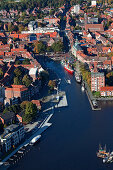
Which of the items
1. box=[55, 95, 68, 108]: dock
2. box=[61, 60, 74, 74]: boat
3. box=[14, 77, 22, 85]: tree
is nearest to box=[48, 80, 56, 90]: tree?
box=[55, 95, 68, 108]: dock

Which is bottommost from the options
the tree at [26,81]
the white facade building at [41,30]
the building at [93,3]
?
the tree at [26,81]

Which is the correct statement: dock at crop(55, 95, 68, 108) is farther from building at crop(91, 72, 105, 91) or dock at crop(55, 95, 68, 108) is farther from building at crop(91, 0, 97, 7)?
building at crop(91, 0, 97, 7)

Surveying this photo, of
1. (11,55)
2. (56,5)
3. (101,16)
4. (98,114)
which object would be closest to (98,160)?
(98,114)

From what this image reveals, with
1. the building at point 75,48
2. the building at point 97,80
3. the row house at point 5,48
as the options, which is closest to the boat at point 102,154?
the building at point 97,80

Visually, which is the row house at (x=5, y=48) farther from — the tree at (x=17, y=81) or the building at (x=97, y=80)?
the building at (x=97, y=80)

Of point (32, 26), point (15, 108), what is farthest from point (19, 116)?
point (32, 26)

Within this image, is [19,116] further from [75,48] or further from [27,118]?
[75,48]
